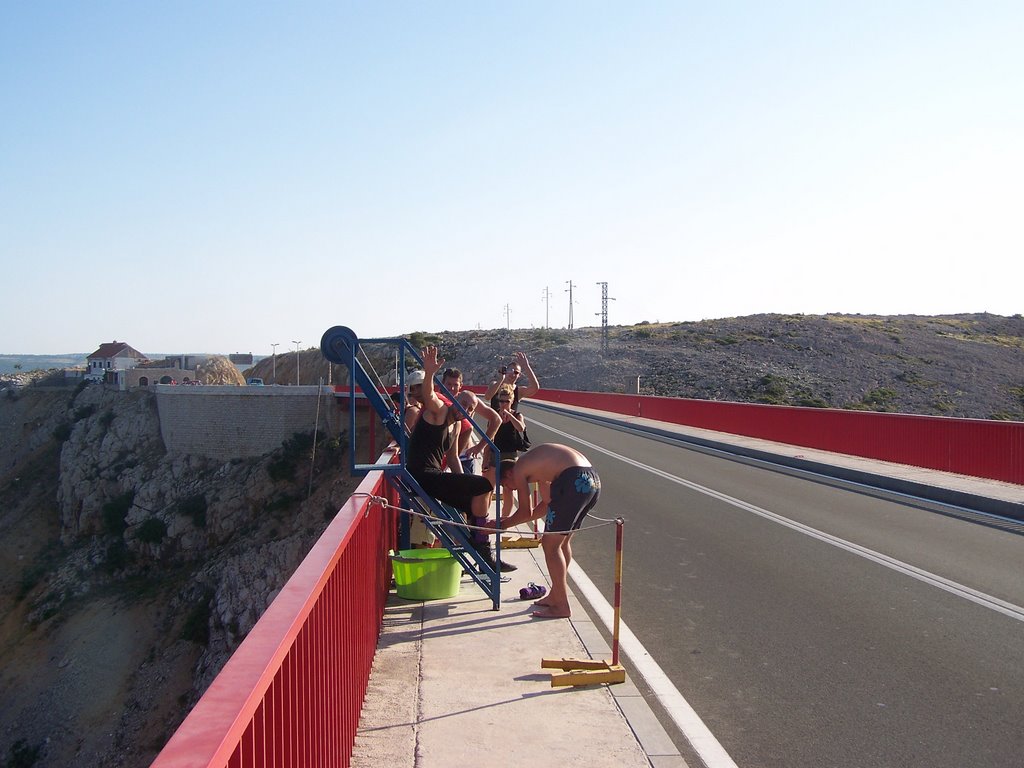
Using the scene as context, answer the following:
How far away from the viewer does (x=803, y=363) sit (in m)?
65.6

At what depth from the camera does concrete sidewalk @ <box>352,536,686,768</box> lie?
14.0 feet

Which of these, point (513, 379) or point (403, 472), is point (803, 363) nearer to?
point (513, 379)

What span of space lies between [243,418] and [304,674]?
53.2 metres

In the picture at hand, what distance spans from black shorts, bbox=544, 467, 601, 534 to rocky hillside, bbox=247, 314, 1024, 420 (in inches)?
1534

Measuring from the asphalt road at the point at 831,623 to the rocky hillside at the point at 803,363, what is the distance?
34093 mm

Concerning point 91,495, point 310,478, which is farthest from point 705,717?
point 91,495

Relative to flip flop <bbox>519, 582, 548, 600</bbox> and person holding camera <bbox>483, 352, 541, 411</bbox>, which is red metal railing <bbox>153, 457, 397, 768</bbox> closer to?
flip flop <bbox>519, 582, 548, 600</bbox>

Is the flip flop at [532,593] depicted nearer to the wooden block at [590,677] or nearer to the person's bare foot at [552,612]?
the person's bare foot at [552,612]

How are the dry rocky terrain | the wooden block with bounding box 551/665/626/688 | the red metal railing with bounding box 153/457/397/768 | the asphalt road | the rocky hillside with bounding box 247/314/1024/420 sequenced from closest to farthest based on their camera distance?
1. the red metal railing with bounding box 153/457/397/768
2. the asphalt road
3. the wooden block with bounding box 551/665/626/688
4. the dry rocky terrain
5. the rocky hillside with bounding box 247/314/1024/420

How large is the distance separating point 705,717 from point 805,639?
175 cm

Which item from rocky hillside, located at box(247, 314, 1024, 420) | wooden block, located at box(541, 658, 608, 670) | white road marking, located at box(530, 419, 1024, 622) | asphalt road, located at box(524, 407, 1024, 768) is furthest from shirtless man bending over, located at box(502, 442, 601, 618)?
rocky hillside, located at box(247, 314, 1024, 420)

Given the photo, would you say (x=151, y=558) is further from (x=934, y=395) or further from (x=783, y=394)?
(x=934, y=395)

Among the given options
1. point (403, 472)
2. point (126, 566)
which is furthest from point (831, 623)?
point (126, 566)

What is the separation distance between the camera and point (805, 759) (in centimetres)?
440
